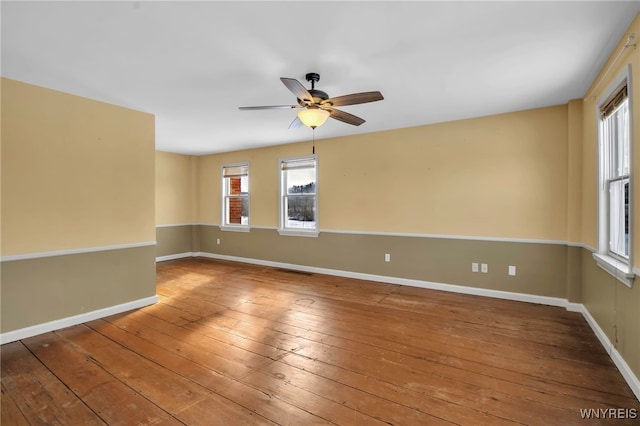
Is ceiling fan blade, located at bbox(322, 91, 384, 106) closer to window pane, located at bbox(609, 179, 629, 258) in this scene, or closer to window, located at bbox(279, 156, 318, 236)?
window pane, located at bbox(609, 179, 629, 258)

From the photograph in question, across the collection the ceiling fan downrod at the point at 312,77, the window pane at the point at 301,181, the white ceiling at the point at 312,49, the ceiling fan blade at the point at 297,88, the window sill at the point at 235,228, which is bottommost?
the window sill at the point at 235,228

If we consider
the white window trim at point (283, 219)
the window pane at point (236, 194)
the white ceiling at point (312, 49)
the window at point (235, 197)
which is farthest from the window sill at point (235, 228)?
the white ceiling at point (312, 49)

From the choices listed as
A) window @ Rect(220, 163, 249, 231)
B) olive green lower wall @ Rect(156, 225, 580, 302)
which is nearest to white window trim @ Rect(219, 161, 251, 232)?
window @ Rect(220, 163, 249, 231)

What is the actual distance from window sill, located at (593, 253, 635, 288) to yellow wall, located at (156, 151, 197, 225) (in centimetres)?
712

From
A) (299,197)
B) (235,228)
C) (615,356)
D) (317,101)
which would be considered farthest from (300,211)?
(615,356)

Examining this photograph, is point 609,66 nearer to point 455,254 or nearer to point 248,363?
point 455,254

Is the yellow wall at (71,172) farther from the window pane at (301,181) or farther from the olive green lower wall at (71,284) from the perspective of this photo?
the window pane at (301,181)

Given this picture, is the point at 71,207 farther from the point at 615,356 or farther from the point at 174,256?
the point at 615,356

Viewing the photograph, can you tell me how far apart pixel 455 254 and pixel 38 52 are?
4.97 meters

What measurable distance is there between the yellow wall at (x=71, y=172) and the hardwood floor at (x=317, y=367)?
998 mm

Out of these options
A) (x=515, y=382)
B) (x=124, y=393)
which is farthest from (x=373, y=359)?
(x=124, y=393)

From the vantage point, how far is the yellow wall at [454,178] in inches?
147

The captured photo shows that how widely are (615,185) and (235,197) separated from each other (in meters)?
6.21

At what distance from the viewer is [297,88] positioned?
227 cm
